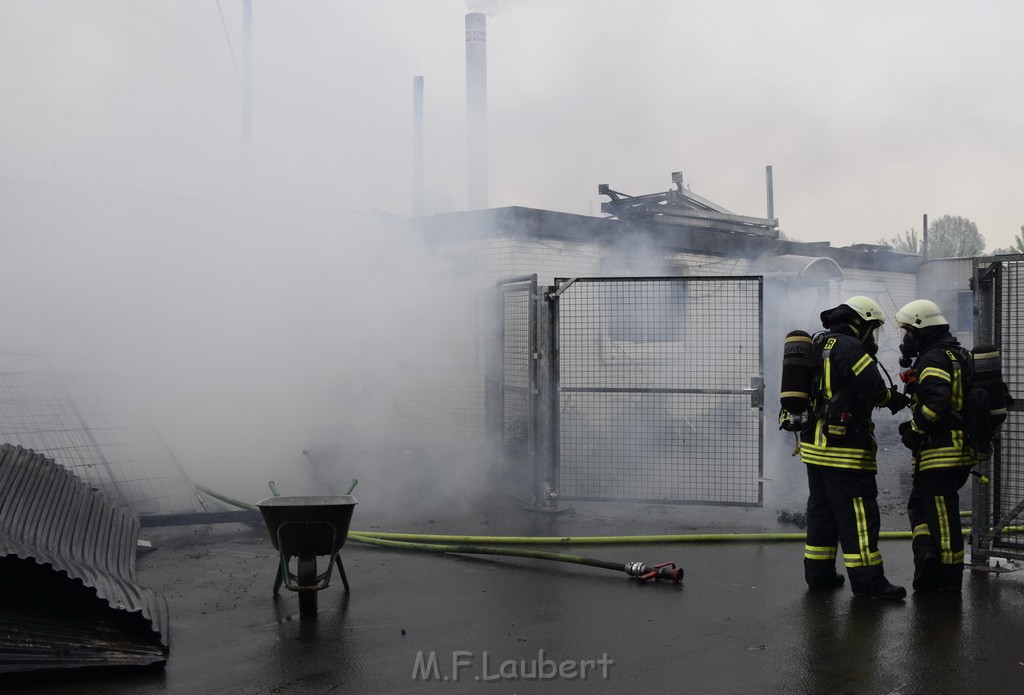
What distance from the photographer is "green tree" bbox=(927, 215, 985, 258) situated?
51.5 m

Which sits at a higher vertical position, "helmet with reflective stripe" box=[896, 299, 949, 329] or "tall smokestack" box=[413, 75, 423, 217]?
"tall smokestack" box=[413, 75, 423, 217]

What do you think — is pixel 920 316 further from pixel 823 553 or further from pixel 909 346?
pixel 823 553

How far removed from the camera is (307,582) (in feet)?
17.5

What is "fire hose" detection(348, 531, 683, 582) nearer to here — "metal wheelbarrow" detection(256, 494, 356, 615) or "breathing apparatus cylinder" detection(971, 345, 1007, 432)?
"metal wheelbarrow" detection(256, 494, 356, 615)

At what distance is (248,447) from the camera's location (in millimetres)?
10844

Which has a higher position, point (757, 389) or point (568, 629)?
point (757, 389)

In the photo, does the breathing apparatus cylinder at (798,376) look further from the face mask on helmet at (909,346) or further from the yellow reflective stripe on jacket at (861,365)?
the face mask on helmet at (909,346)

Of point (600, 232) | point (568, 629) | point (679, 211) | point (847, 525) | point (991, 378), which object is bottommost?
point (568, 629)

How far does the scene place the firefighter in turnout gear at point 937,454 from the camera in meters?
5.81

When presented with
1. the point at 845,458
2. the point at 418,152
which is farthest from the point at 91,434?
the point at 418,152

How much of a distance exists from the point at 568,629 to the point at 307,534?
1.59m

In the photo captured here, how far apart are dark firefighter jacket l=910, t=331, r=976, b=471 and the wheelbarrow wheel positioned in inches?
154

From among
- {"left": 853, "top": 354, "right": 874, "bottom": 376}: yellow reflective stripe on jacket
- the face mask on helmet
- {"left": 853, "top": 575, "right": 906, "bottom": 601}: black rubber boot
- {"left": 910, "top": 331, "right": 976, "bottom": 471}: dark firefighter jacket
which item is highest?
the face mask on helmet

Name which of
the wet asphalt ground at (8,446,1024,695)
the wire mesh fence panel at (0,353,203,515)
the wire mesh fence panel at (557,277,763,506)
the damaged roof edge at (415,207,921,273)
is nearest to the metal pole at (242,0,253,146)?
the damaged roof edge at (415,207,921,273)
